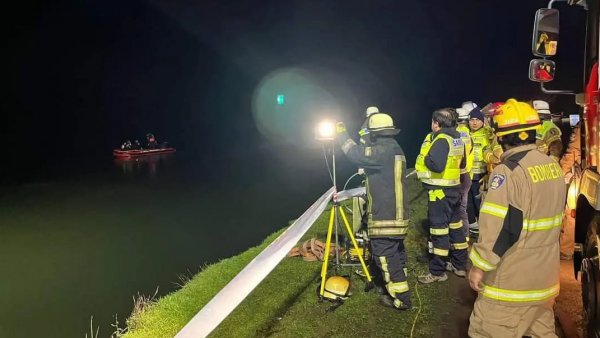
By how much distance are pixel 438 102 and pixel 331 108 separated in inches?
998

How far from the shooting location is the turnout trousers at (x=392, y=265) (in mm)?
4453

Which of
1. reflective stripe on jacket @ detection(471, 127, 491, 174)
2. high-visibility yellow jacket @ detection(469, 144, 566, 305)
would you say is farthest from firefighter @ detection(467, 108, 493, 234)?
high-visibility yellow jacket @ detection(469, 144, 566, 305)

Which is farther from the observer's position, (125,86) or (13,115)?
(125,86)

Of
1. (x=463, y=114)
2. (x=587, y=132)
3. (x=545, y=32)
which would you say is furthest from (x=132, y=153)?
(x=587, y=132)

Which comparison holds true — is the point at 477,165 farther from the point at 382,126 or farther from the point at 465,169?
the point at 382,126

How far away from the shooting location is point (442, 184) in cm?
506

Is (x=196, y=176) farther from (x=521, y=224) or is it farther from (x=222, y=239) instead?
(x=521, y=224)

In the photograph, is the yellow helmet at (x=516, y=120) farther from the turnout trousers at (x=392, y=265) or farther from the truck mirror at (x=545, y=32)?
the turnout trousers at (x=392, y=265)

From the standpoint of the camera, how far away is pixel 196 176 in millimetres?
20438

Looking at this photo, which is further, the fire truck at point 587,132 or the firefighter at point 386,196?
the firefighter at point 386,196

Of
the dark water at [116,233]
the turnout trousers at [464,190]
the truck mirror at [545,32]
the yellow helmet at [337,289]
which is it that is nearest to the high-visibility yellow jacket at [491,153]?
the turnout trousers at [464,190]

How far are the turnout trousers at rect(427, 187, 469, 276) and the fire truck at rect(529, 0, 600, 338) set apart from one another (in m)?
1.23

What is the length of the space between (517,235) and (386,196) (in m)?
1.78

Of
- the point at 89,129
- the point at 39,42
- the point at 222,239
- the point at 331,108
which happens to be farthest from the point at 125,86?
the point at 222,239
